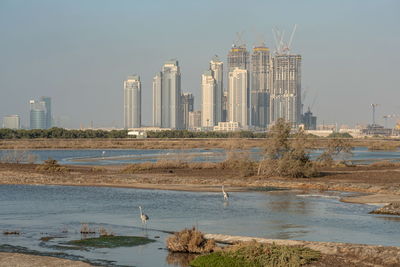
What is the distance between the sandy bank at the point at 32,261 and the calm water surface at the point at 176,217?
141 centimetres

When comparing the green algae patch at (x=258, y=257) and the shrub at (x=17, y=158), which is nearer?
the green algae patch at (x=258, y=257)

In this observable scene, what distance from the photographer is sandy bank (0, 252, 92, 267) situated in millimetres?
21906

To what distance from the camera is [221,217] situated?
33.6 meters

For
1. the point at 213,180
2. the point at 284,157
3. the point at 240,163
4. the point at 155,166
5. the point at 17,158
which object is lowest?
the point at 213,180

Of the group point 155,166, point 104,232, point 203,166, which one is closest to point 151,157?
point 155,166

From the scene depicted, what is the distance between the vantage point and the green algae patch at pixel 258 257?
21.3m

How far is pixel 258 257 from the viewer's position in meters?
21.5

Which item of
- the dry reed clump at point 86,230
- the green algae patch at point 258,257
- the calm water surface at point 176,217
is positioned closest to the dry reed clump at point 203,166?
the calm water surface at point 176,217

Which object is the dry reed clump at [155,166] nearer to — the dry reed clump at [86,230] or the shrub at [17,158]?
the shrub at [17,158]

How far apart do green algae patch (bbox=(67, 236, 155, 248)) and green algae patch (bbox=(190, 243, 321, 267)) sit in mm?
4374

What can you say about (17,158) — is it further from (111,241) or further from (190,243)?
(190,243)

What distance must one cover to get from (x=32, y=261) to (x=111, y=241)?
182 inches

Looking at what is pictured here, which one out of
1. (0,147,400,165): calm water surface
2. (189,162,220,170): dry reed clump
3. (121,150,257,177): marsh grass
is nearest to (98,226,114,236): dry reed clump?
(121,150,257,177): marsh grass

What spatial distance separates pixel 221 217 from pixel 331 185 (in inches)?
700
